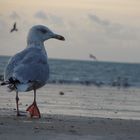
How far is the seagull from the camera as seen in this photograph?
10945 mm

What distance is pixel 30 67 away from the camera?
1127 centimetres

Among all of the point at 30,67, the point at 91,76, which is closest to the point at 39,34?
the point at 30,67

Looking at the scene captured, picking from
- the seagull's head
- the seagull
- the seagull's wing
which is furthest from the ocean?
the seagull's wing

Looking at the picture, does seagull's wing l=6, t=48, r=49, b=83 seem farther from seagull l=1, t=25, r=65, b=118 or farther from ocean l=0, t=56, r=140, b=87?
ocean l=0, t=56, r=140, b=87

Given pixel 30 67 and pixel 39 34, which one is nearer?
pixel 30 67

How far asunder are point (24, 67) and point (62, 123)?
1256 mm

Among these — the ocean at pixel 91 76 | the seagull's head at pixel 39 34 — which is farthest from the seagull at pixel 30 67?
the ocean at pixel 91 76

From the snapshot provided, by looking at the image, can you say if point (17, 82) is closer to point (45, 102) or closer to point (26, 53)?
point (26, 53)

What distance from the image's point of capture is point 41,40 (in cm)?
1221

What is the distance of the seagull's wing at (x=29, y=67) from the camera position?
11023 mm

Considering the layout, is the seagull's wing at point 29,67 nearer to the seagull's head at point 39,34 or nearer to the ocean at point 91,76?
the seagull's head at point 39,34

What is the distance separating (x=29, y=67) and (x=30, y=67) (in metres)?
0.02

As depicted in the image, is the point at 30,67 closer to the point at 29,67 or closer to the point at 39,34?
the point at 29,67

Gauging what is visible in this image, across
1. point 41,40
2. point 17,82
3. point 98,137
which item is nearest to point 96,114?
point 41,40
